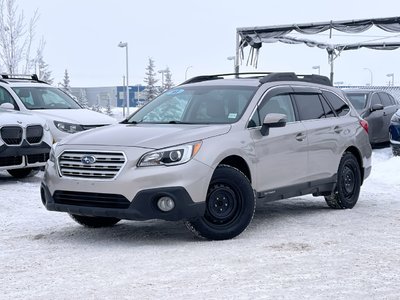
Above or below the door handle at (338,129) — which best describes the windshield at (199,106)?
above

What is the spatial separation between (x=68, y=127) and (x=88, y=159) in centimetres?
663

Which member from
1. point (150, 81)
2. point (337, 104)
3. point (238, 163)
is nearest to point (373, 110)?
point (337, 104)

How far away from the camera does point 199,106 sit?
752cm

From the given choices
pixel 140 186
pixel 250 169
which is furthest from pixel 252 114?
pixel 140 186

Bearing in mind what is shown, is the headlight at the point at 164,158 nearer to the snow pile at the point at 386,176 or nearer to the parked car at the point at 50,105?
the snow pile at the point at 386,176

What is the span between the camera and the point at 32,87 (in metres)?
14.0

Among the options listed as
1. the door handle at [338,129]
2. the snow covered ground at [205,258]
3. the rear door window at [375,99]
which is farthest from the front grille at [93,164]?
the rear door window at [375,99]

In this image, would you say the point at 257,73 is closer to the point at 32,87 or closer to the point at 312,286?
the point at 312,286

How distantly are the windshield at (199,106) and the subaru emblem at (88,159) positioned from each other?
1199 millimetres

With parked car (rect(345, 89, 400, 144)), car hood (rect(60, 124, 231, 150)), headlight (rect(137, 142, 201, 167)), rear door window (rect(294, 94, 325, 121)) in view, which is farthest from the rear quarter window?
parked car (rect(345, 89, 400, 144))

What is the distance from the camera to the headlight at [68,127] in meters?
12.9

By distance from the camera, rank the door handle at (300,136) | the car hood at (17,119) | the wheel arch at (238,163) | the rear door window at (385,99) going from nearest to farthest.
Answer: the wheel arch at (238,163)
the door handle at (300,136)
the car hood at (17,119)
the rear door window at (385,99)

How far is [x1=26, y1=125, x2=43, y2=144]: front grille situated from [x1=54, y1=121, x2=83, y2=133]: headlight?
99cm

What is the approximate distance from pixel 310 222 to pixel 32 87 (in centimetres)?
801
